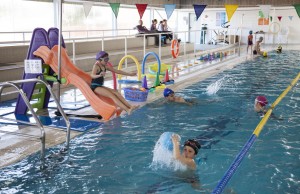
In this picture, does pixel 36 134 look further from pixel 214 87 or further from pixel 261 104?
pixel 214 87

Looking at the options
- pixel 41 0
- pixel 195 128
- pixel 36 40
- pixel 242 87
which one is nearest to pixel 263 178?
pixel 195 128

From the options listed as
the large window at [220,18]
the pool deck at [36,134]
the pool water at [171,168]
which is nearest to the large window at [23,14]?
the pool deck at [36,134]

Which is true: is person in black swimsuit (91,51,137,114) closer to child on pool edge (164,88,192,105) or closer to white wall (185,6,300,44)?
child on pool edge (164,88,192,105)

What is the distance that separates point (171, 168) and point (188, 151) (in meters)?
0.34

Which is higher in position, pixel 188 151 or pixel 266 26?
pixel 266 26

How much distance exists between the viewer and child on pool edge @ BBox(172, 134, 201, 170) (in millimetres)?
4070

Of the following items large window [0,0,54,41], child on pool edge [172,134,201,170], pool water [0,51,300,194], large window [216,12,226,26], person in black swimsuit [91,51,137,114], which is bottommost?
pool water [0,51,300,194]

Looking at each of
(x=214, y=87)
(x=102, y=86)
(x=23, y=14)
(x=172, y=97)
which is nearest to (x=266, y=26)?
(x=23, y=14)

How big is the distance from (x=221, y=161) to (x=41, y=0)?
40.7 ft

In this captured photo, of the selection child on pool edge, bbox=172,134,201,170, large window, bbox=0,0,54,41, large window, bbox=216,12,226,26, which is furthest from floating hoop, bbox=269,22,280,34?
child on pool edge, bbox=172,134,201,170

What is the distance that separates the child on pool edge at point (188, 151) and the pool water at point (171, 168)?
0.12 meters

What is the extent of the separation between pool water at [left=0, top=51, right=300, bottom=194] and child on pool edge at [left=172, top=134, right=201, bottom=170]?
0.12m

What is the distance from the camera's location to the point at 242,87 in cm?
995

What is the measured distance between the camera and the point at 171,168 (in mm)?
4262
